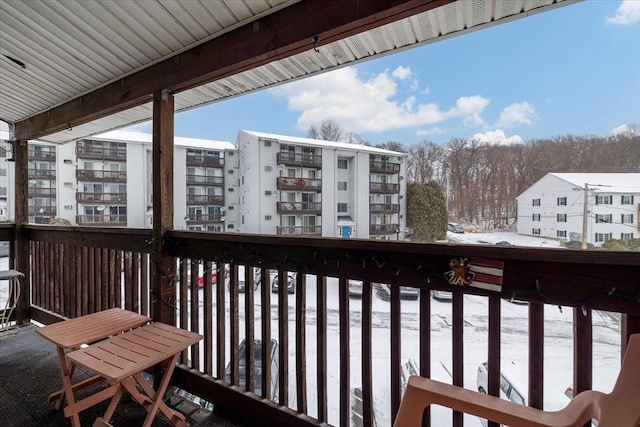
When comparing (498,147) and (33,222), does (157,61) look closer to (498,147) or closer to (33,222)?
(498,147)

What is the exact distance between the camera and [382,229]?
141 centimetres

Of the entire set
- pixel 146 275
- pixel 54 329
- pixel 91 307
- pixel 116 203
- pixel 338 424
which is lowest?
pixel 338 424

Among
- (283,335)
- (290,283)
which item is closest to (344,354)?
(283,335)

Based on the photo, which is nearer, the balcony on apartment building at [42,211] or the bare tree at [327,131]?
the bare tree at [327,131]

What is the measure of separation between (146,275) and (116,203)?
0.61 m

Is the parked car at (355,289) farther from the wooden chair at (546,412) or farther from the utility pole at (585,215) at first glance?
the utility pole at (585,215)

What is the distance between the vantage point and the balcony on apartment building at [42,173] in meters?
2.95

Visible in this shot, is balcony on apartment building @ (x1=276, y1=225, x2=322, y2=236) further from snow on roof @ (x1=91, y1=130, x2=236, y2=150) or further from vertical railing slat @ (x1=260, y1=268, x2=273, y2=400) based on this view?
snow on roof @ (x1=91, y1=130, x2=236, y2=150)

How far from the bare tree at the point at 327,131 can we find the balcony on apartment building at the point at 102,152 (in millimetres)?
1666

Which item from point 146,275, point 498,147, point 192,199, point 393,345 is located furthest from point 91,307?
point 498,147

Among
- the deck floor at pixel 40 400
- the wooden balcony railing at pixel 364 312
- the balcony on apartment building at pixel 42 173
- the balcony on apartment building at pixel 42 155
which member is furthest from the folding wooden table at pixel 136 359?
the balcony on apartment building at pixel 42 155

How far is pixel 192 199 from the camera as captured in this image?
7.08ft

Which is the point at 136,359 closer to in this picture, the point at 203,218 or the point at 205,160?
the point at 203,218

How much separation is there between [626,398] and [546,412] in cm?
21
